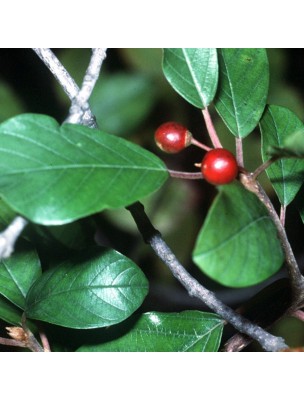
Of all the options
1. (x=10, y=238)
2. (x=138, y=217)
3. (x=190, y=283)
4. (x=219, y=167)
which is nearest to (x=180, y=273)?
(x=190, y=283)

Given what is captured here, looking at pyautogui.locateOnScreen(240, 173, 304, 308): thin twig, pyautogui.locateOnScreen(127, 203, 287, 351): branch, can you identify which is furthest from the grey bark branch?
pyautogui.locateOnScreen(240, 173, 304, 308): thin twig

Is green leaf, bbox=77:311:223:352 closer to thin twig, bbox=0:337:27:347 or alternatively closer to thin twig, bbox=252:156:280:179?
thin twig, bbox=0:337:27:347

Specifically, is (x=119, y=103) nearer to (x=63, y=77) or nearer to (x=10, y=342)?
(x=63, y=77)

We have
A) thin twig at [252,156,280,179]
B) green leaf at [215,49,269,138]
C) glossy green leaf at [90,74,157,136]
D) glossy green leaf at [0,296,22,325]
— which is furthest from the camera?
glossy green leaf at [90,74,157,136]

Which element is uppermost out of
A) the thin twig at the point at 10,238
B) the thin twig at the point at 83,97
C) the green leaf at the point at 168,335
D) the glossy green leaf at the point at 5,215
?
the thin twig at the point at 83,97

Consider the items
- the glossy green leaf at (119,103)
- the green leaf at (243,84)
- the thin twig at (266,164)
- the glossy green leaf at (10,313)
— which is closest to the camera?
the thin twig at (266,164)

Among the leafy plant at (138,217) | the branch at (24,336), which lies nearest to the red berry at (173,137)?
the leafy plant at (138,217)

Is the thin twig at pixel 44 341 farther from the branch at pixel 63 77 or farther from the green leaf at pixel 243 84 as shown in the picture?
the green leaf at pixel 243 84
